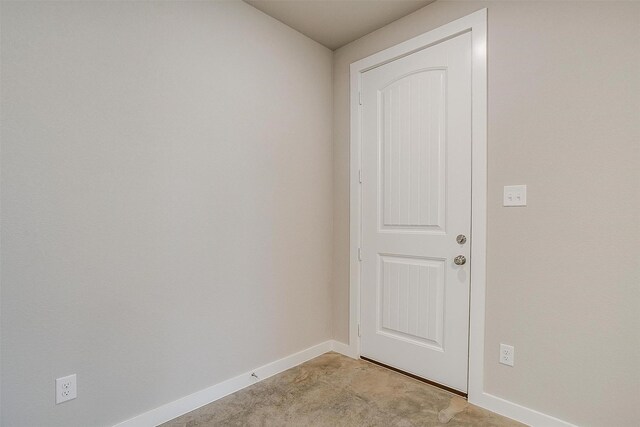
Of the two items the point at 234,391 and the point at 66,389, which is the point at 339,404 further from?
the point at 66,389

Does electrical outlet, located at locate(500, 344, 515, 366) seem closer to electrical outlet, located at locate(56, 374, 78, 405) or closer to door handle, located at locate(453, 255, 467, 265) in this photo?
door handle, located at locate(453, 255, 467, 265)

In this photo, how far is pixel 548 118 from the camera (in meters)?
1.68

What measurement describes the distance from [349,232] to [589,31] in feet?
6.00

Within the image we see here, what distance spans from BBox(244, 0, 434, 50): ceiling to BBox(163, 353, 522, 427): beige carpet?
8.19 ft

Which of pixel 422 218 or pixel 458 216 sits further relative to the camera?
pixel 422 218

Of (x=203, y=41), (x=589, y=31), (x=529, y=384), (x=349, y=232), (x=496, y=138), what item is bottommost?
(x=529, y=384)

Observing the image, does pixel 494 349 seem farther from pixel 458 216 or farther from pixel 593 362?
pixel 458 216

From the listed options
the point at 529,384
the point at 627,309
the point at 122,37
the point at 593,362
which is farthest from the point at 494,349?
the point at 122,37

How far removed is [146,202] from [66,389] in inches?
35.7

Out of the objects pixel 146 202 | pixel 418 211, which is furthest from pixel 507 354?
pixel 146 202

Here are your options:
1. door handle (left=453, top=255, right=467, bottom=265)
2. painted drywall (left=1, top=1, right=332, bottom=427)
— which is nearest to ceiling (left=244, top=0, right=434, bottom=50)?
painted drywall (left=1, top=1, right=332, bottom=427)

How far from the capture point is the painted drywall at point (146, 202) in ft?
4.49

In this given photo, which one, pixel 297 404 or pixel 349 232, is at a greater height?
pixel 349 232

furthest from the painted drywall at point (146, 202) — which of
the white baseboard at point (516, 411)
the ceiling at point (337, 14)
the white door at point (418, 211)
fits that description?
the white baseboard at point (516, 411)
